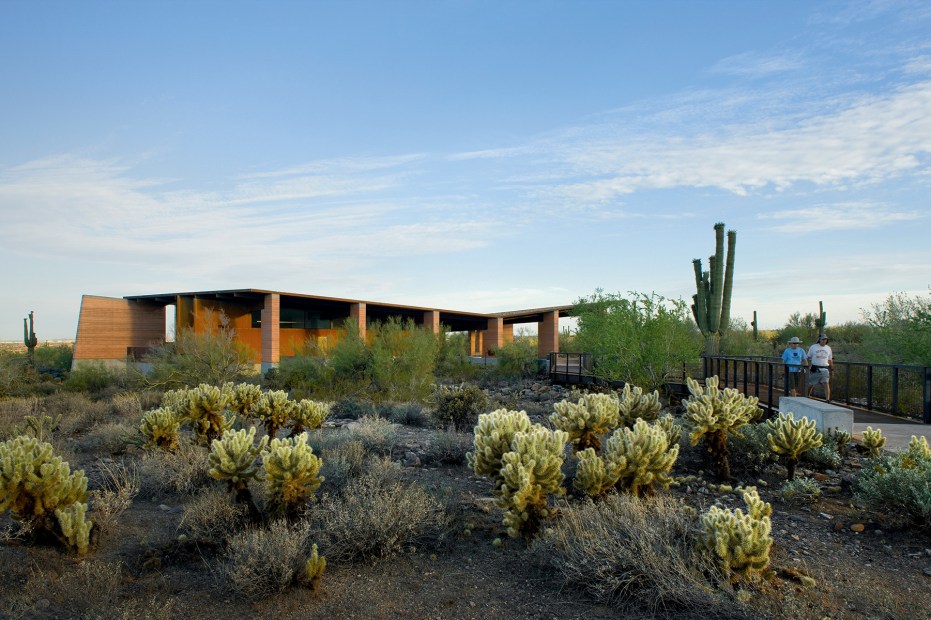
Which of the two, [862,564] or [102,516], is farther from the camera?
[102,516]

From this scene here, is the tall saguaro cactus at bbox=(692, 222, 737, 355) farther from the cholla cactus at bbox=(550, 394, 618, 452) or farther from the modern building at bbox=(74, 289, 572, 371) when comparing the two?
the cholla cactus at bbox=(550, 394, 618, 452)

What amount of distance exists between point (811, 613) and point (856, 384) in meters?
18.6

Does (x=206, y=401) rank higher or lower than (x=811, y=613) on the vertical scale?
higher

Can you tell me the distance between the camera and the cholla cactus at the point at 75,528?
17.4ft

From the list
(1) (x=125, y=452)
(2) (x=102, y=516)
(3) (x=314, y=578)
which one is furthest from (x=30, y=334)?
(3) (x=314, y=578)

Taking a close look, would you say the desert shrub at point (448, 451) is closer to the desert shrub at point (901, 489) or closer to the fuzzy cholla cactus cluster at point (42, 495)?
the fuzzy cholla cactus cluster at point (42, 495)

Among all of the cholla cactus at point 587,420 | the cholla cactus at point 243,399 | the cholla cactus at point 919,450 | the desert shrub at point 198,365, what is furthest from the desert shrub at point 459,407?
the desert shrub at point 198,365

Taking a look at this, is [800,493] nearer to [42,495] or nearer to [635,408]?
[635,408]

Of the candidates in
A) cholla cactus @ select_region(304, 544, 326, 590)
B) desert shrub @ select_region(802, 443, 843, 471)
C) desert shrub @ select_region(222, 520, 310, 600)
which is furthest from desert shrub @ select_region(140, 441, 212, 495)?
desert shrub @ select_region(802, 443, 843, 471)

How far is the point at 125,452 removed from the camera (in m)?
9.88

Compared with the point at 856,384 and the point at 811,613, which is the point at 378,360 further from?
the point at 811,613

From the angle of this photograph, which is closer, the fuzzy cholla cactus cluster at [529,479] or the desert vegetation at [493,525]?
the desert vegetation at [493,525]

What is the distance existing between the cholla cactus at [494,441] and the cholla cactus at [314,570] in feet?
6.47

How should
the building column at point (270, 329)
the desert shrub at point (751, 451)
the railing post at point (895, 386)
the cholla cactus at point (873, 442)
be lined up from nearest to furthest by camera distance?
the desert shrub at point (751, 451) → the cholla cactus at point (873, 442) → the railing post at point (895, 386) → the building column at point (270, 329)
